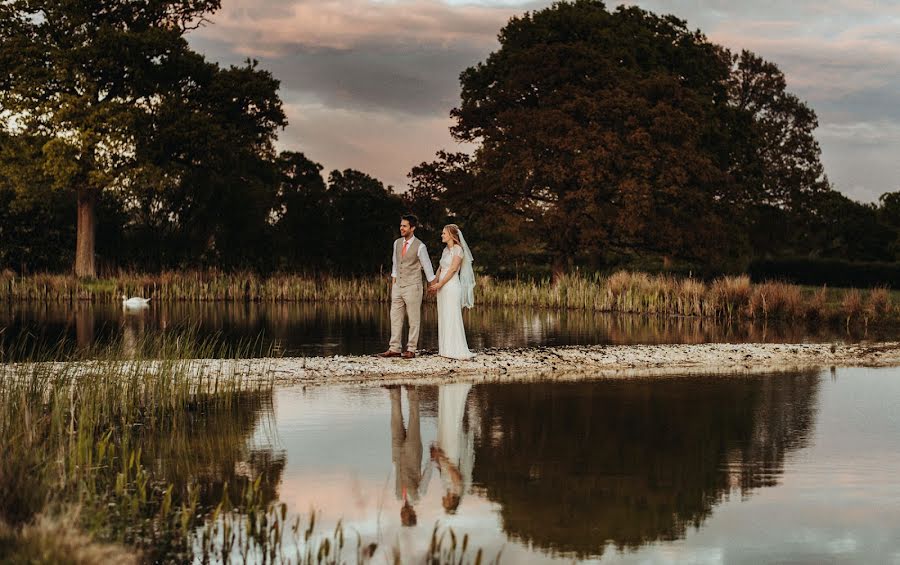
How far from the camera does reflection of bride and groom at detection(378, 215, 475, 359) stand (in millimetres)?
18078

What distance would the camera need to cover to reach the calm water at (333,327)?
2389cm

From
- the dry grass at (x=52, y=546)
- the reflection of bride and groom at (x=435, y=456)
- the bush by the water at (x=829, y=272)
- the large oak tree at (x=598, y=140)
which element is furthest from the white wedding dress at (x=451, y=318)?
the bush by the water at (x=829, y=272)

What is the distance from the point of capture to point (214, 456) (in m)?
10.6

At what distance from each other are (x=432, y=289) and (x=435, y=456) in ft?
25.7

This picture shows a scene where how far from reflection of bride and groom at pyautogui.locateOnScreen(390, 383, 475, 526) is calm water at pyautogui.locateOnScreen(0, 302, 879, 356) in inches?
317

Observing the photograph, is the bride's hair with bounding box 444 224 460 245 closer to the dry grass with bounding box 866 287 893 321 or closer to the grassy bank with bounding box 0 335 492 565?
the grassy bank with bounding box 0 335 492 565

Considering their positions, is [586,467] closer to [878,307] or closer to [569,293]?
[878,307]

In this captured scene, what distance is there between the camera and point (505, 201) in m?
44.0

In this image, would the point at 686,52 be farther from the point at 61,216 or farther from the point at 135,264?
the point at 61,216

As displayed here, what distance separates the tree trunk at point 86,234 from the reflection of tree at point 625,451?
→ 32.5m

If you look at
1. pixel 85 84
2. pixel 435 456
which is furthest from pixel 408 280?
pixel 85 84

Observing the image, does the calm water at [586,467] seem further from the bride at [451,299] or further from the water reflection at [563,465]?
the bride at [451,299]

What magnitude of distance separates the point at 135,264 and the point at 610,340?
25.7 m

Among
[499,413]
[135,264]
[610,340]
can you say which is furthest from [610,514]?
[135,264]
